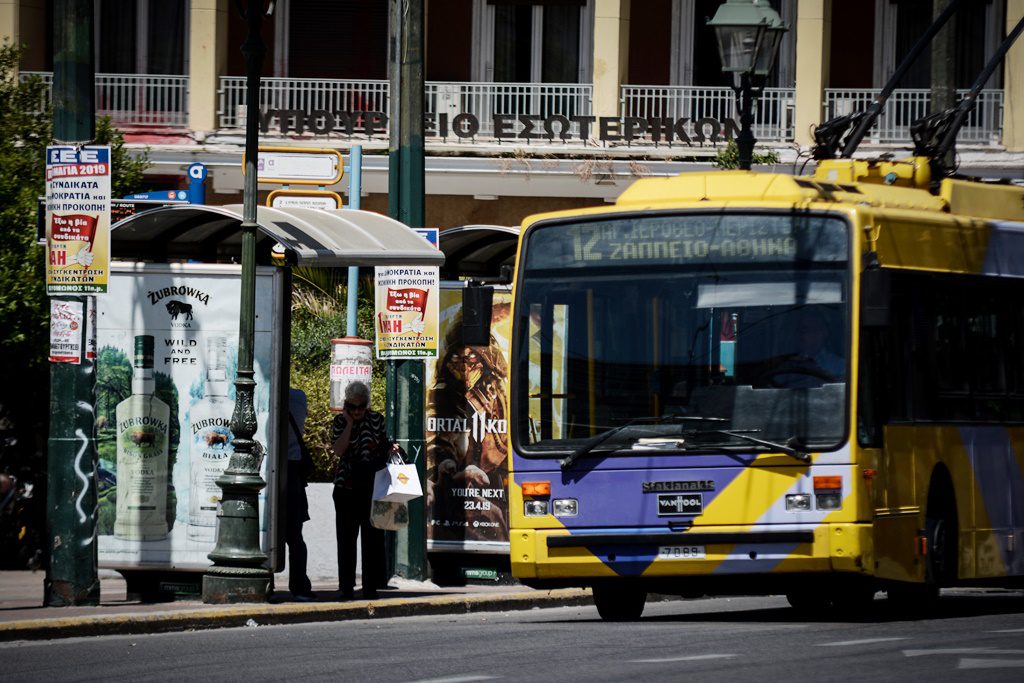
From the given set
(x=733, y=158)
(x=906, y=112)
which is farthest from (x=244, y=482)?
(x=906, y=112)

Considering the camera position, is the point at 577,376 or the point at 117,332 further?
the point at 117,332

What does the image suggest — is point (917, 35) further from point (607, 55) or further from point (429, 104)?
point (429, 104)

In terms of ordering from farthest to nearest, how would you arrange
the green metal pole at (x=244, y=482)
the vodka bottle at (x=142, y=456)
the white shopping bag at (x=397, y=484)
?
the white shopping bag at (x=397, y=484)
the vodka bottle at (x=142, y=456)
the green metal pole at (x=244, y=482)

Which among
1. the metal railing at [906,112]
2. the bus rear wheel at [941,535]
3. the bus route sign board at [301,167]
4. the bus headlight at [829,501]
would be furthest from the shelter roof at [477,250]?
the metal railing at [906,112]

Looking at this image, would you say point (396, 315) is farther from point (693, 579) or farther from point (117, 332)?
point (693, 579)

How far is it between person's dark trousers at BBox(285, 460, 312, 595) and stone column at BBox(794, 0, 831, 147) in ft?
45.3

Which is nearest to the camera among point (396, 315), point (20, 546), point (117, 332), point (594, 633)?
point (594, 633)

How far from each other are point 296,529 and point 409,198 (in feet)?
12.1

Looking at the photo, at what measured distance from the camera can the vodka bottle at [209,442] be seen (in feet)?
49.6

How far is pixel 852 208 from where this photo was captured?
13.0 metres

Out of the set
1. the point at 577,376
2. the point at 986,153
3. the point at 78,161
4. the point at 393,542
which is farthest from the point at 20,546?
the point at 986,153

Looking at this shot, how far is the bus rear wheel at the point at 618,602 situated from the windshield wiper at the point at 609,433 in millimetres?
1347

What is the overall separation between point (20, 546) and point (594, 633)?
860cm

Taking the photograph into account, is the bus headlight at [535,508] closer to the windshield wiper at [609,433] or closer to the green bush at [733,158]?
the windshield wiper at [609,433]
